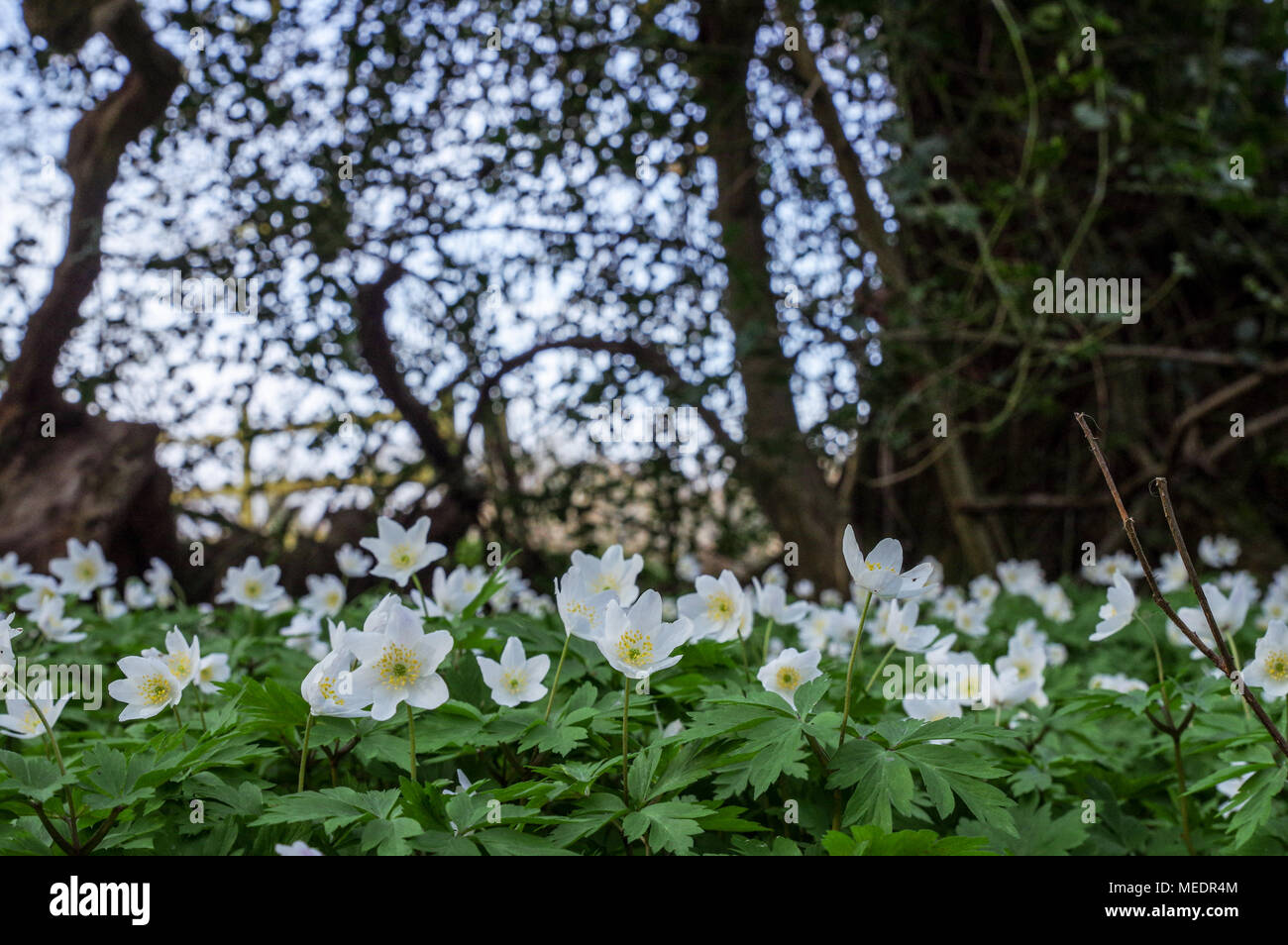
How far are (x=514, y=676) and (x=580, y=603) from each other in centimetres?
13

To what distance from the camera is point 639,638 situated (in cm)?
113

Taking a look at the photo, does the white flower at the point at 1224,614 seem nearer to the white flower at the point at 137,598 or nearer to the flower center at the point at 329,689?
the flower center at the point at 329,689

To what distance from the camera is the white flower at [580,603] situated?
1219 mm

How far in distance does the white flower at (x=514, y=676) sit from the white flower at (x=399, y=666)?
5.8 inches

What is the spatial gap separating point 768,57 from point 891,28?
0.70 m

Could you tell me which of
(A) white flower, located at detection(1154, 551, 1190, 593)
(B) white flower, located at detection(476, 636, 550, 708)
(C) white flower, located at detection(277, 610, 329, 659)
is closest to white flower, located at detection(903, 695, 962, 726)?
(B) white flower, located at detection(476, 636, 550, 708)

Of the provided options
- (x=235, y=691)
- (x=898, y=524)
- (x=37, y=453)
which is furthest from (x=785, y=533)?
(x=235, y=691)

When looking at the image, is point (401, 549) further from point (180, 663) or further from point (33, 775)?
point (33, 775)

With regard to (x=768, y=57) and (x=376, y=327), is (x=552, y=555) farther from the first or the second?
(x=768, y=57)

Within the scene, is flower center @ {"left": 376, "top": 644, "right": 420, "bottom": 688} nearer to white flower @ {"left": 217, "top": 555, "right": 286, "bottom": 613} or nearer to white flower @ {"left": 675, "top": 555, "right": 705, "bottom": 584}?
white flower @ {"left": 217, "top": 555, "right": 286, "bottom": 613}

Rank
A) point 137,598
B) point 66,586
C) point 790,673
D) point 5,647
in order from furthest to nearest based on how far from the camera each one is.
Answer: point 137,598
point 66,586
point 790,673
point 5,647

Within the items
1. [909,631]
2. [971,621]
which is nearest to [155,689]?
[909,631]

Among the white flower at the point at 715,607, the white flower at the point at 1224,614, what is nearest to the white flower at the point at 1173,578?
the white flower at the point at 1224,614
